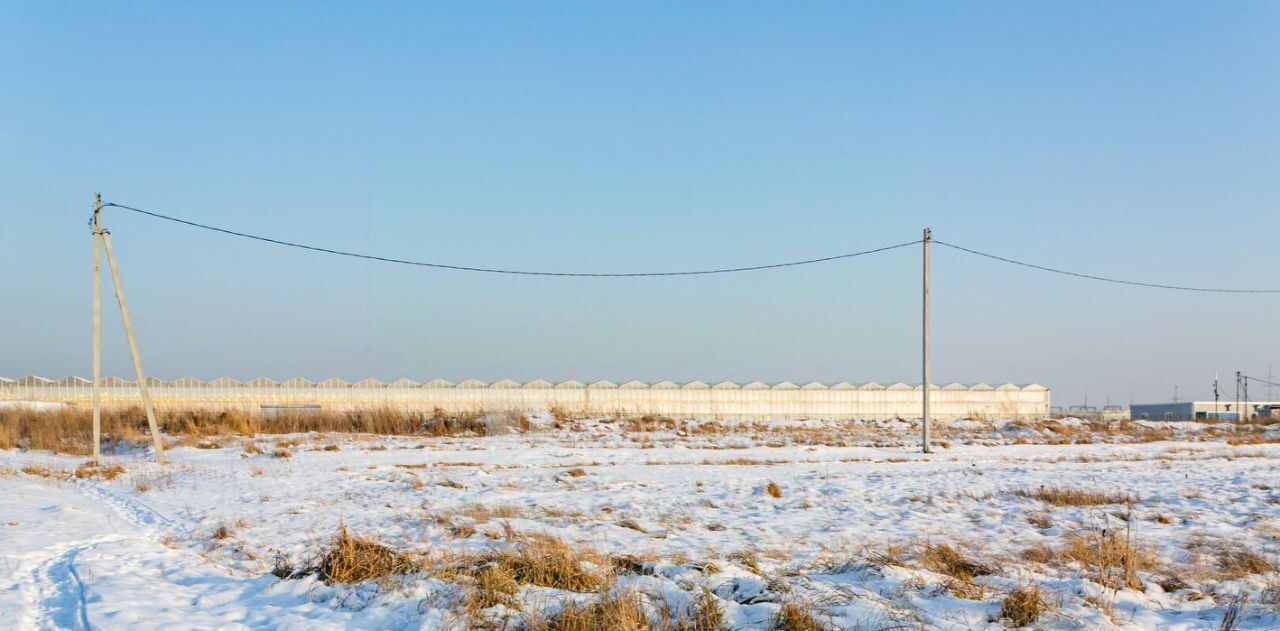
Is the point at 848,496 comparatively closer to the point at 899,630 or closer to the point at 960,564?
the point at 960,564

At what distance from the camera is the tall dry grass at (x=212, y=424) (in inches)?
1316

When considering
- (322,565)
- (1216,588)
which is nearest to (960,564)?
(1216,588)

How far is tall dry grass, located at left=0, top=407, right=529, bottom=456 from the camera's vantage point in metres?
33.4

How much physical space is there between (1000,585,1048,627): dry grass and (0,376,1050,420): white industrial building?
45717mm

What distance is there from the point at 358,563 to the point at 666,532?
466cm

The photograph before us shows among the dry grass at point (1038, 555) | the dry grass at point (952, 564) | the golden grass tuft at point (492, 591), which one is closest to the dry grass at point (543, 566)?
the golden grass tuft at point (492, 591)

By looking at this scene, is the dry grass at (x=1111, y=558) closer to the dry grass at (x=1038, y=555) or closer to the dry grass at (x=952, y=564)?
the dry grass at (x=1038, y=555)

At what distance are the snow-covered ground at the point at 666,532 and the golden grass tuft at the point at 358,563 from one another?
0.22 m

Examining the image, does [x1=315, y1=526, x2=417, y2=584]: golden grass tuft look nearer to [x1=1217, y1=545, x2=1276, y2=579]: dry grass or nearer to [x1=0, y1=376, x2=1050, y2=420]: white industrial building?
[x1=1217, y1=545, x2=1276, y2=579]: dry grass

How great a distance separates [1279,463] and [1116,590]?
19.0 metres

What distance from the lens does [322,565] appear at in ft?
27.7

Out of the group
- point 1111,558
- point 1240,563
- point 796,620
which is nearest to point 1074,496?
point 1240,563

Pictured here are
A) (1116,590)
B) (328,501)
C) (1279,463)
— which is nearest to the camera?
(1116,590)

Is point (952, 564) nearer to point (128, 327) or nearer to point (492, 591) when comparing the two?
point (492, 591)
